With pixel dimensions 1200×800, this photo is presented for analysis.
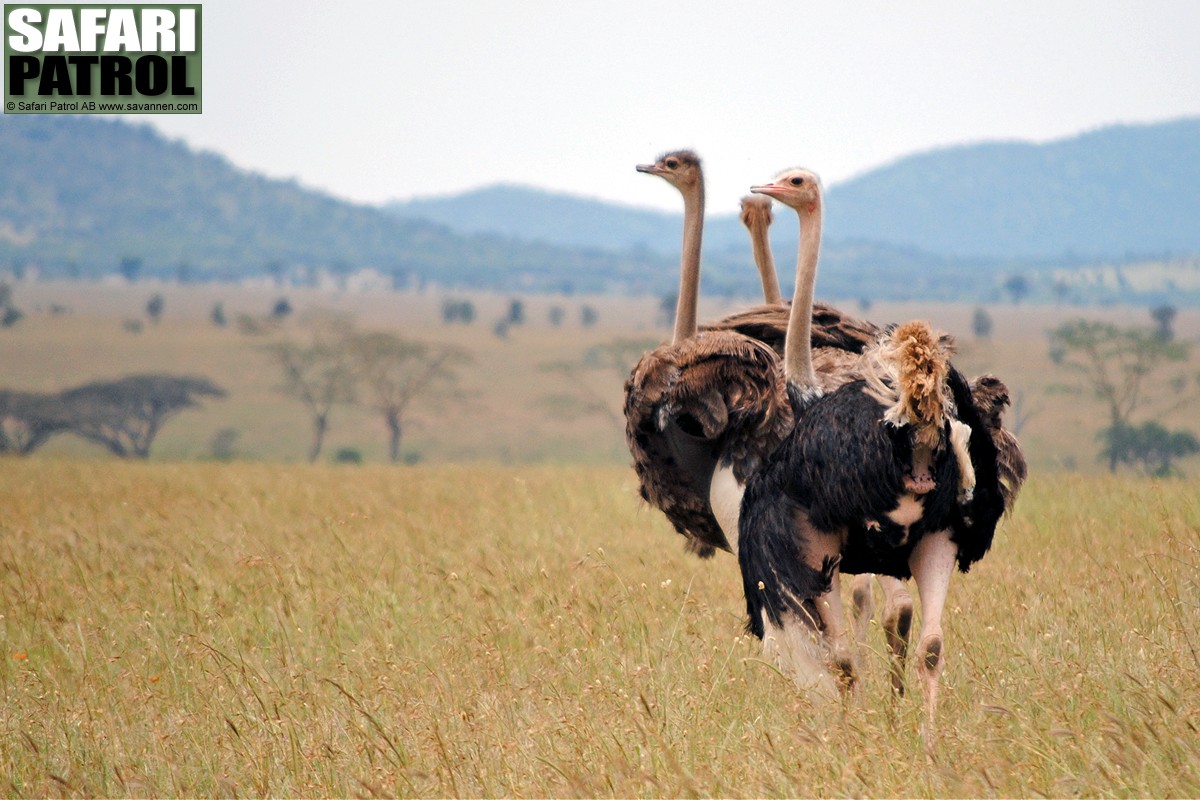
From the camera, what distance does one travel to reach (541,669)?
5336mm

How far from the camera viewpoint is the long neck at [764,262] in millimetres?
6305

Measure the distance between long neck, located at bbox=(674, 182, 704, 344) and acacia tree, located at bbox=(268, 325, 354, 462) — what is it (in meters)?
35.1

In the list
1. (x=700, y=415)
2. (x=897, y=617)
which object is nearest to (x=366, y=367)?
(x=700, y=415)

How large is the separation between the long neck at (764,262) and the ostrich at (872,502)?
1708 millimetres

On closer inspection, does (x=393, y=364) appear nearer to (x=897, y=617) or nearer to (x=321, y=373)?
(x=321, y=373)

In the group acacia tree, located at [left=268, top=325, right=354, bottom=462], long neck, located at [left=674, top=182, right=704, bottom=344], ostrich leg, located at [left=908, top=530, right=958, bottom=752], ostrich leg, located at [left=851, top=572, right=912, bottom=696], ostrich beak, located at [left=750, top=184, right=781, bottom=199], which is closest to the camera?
ostrich leg, located at [left=908, top=530, right=958, bottom=752]

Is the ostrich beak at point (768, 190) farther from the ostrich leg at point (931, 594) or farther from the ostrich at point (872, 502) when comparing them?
the ostrich leg at point (931, 594)

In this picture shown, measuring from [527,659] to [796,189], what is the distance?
6.55ft

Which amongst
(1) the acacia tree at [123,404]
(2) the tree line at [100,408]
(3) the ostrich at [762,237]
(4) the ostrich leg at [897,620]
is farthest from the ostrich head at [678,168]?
(2) the tree line at [100,408]

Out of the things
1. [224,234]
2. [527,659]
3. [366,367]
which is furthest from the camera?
[224,234]

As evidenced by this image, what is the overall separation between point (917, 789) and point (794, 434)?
1.24 m

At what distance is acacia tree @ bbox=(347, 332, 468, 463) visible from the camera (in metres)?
41.9

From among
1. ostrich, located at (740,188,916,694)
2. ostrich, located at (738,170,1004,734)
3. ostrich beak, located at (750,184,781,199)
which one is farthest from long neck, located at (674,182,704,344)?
ostrich, located at (738,170,1004,734)

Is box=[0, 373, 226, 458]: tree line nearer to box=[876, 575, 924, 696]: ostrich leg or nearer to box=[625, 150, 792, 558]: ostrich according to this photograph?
box=[625, 150, 792, 558]: ostrich
